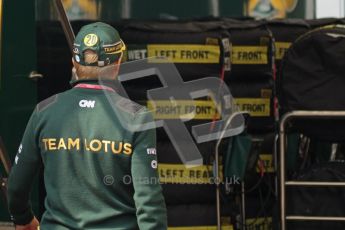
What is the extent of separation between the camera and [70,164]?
11.1 feet

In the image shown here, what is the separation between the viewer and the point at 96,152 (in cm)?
334

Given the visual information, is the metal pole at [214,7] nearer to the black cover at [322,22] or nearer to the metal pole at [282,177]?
the black cover at [322,22]

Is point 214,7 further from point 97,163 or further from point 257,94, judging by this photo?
point 97,163

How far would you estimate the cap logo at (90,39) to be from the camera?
343 centimetres

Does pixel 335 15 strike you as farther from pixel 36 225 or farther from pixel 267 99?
pixel 36 225

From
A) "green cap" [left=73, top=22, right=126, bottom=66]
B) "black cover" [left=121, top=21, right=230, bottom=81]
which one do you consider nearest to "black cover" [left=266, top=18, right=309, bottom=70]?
"black cover" [left=121, top=21, right=230, bottom=81]

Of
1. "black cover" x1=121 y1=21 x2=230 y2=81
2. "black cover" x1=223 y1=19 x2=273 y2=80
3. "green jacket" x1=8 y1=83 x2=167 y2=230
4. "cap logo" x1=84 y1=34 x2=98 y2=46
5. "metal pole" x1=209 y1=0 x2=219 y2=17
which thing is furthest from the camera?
"metal pole" x1=209 y1=0 x2=219 y2=17

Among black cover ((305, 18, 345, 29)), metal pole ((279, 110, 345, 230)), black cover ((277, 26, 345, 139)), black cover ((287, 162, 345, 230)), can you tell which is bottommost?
black cover ((287, 162, 345, 230))

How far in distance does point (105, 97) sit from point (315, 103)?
215 cm

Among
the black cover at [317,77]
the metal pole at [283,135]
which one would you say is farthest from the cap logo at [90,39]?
the black cover at [317,77]

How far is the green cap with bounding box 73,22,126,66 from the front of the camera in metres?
3.41

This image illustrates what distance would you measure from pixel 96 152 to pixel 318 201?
2.19m

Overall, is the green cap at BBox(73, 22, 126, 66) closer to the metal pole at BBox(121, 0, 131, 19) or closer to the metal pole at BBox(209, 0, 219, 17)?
the metal pole at BBox(121, 0, 131, 19)

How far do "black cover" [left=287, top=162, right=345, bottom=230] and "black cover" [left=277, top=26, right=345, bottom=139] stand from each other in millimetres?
265
